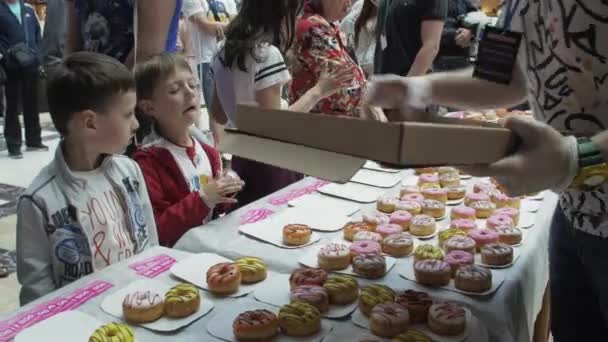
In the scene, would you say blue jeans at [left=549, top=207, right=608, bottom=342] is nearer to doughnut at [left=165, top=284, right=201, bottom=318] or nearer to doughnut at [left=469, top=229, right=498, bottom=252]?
doughnut at [left=469, top=229, right=498, bottom=252]

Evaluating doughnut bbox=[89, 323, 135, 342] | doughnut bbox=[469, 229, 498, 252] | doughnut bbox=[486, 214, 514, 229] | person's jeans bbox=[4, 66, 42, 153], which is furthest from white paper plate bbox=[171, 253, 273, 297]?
person's jeans bbox=[4, 66, 42, 153]

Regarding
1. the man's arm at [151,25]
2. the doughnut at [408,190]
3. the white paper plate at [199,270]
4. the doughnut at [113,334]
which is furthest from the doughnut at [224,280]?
the man's arm at [151,25]

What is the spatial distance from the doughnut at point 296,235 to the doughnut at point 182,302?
38cm

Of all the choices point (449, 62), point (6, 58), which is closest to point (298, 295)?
point (449, 62)

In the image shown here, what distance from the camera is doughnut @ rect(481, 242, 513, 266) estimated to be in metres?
1.44

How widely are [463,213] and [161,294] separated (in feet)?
3.05

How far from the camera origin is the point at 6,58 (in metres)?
5.28

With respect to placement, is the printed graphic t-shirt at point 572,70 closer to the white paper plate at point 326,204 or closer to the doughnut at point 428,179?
the white paper plate at point 326,204

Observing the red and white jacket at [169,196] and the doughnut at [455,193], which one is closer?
the red and white jacket at [169,196]

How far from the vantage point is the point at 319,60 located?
2240 millimetres

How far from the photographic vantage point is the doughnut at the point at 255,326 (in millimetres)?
1100

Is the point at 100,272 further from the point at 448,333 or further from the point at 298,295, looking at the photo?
the point at 448,333

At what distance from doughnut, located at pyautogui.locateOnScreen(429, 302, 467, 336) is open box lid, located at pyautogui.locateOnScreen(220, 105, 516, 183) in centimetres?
38

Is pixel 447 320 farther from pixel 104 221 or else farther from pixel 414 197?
pixel 104 221
